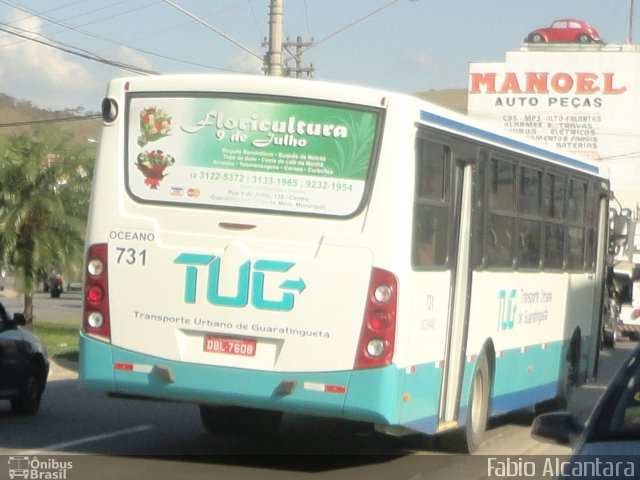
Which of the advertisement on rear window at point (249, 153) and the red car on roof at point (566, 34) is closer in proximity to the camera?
the advertisement on rear window at point (249, 153)

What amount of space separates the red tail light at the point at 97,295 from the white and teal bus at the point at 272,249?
0.5 inches

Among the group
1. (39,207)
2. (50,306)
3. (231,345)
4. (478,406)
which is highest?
(39,207)

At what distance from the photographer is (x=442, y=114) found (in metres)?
11.7

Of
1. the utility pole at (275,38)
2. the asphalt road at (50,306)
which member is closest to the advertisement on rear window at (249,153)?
the utility pole at (275,38)

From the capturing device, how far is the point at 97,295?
1118cm

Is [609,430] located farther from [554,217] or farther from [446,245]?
[554,217]

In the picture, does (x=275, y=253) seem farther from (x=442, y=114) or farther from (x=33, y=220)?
(x=33, y=220)

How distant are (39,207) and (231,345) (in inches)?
785

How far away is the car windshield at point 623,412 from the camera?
617 cm

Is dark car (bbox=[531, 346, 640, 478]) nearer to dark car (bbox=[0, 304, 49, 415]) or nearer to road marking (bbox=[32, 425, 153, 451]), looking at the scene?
road marking (bbox=[32, 425, 153, 451])

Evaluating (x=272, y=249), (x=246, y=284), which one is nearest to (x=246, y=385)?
(x=246, y=284)

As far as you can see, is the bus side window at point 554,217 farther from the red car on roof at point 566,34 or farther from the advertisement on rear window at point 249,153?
the red car on roof at point 566,34

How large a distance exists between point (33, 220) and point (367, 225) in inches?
808

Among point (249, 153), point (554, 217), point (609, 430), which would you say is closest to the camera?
point (609, 430)
